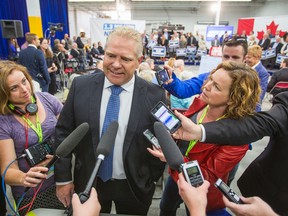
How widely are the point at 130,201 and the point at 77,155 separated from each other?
422 mm

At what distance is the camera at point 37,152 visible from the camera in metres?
1.06

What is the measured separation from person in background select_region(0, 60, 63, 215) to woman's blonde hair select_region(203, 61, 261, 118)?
0.97m

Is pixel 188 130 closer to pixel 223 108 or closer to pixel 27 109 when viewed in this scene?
pixel 223 108

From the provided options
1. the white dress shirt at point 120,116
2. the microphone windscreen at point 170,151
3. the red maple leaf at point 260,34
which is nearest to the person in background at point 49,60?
the white dress shirt at point 120,116

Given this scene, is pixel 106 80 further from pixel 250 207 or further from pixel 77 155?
pixel 250 207

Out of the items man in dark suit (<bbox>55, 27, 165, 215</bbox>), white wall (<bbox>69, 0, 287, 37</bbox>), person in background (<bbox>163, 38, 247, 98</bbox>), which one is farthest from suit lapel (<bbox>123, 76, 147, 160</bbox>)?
white wall (<bbox>69, 0, 287, 37</bbox>)

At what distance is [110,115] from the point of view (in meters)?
1.20

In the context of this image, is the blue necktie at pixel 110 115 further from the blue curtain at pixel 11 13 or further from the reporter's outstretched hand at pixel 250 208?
the blue curtain at pixel 11 13

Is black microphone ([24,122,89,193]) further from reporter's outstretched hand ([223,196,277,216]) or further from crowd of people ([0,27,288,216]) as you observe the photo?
reporter's outstretched hand ([223,196,277,216])

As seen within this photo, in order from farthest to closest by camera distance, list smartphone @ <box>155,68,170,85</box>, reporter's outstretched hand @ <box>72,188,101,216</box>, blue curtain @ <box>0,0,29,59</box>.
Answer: blue curtain @ <box>0,0,29,59</box> < smartphone @ <box>155,68,170,85</box> < reporter's outstretched hand @ <box>72,188,101,216</box>

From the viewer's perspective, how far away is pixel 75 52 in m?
8.38

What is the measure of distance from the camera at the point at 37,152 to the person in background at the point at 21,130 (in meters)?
0.03

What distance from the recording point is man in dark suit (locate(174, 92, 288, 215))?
91 cm

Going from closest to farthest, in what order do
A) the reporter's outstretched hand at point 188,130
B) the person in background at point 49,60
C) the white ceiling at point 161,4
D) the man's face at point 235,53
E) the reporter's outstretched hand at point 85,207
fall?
1. the reporter's outstretched hand at point 85,207
2. the reporter's outstretched hand at point 188,130
3. the man's face at point 235,53
4. the person in background at point 49,60
5. the white ceiling at point 161,4
